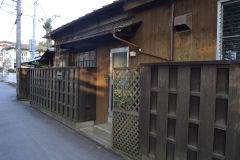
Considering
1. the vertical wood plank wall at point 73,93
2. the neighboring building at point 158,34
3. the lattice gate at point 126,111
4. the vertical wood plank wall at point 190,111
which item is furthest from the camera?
the vertical wood plank wall at point 73,93

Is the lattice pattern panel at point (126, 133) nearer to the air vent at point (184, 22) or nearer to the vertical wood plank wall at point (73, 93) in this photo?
the vertical wood plank wall at point (73, 93)

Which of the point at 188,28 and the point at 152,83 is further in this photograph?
the point at 188,28

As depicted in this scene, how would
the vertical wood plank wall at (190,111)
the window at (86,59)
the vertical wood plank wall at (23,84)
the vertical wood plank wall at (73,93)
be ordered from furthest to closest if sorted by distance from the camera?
1. the vertical wood plank wall at (23,84)
2. the window at (86,59)
3. the vertical wood plank wall at (73,93)
4. the vertical wood plank wall at (190,111)

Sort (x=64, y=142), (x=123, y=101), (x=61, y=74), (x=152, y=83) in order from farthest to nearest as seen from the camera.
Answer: (x=61, y=74) → (x=64, y=142) → (x=123, y=101) → (x=152, y=83)

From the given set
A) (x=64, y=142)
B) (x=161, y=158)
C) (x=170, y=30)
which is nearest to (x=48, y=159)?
(x=64, y=142)

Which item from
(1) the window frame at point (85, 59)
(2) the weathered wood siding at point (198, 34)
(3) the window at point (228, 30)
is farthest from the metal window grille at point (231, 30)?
(1) the window frame at point (85, 59)

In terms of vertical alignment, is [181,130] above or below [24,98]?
above

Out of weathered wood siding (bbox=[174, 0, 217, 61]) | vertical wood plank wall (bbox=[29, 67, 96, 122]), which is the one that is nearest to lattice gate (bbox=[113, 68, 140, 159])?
weathered wood siding (bbox=[174, 0, 217, 61])

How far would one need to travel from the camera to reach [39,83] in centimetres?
920

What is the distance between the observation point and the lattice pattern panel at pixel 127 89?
3.95m

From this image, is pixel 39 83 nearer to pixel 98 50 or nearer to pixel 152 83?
pixel 98 50

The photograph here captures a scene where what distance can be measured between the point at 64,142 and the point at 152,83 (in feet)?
10.3

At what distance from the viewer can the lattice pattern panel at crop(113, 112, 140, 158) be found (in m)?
3.92

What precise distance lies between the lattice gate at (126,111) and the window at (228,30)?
1918mm
